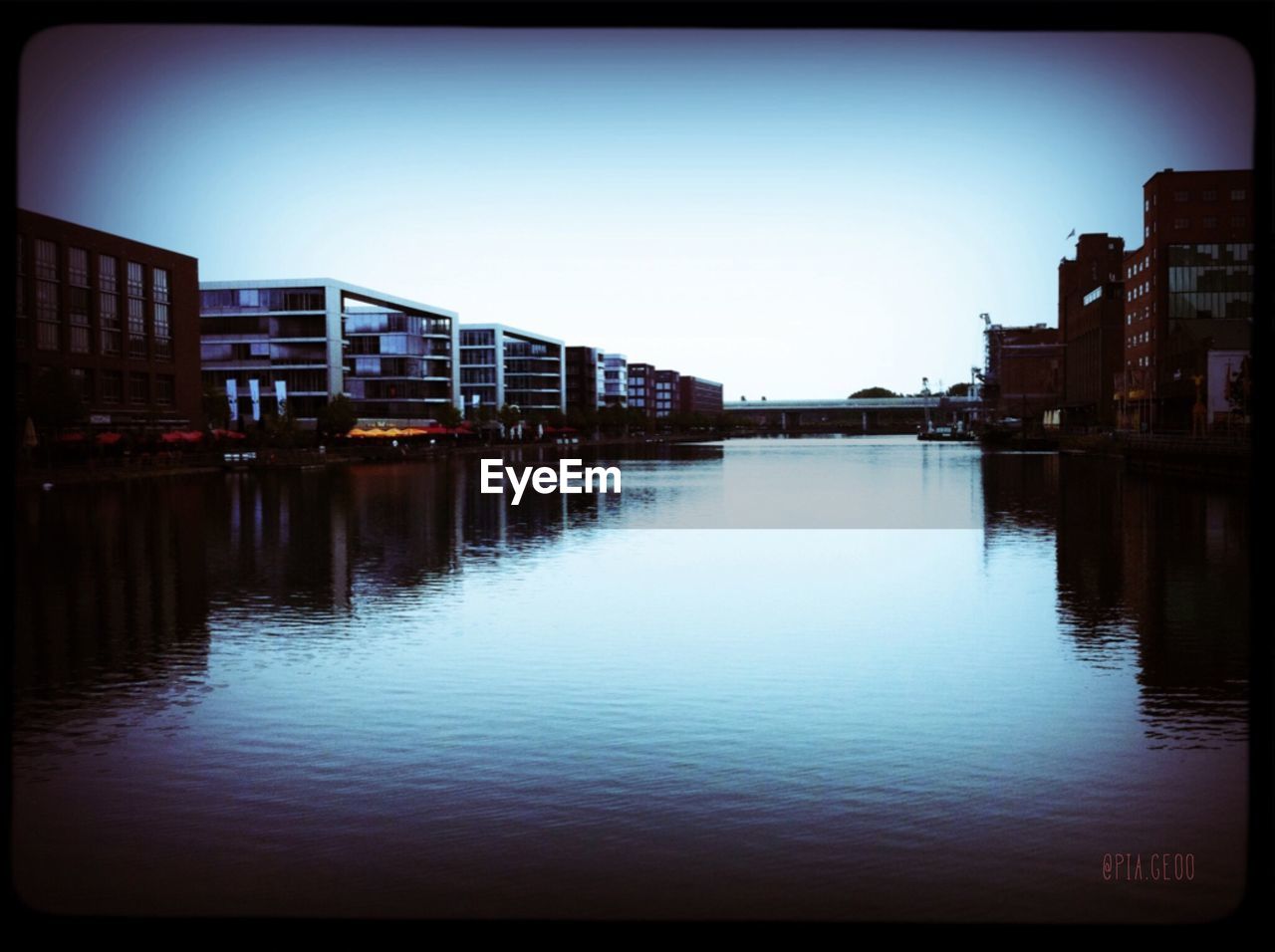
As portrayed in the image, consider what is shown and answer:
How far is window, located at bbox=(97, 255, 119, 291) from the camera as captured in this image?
104 metres

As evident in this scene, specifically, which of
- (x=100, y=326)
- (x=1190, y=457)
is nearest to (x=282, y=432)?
(x=100, y=326)

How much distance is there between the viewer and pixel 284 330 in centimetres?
15088

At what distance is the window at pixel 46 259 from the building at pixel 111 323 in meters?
0.08

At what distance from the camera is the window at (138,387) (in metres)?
108

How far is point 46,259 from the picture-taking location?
3821 inches

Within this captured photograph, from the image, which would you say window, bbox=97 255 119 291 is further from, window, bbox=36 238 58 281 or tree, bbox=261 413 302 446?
tree, bbox=261 413 302 446

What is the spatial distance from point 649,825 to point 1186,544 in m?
27.4

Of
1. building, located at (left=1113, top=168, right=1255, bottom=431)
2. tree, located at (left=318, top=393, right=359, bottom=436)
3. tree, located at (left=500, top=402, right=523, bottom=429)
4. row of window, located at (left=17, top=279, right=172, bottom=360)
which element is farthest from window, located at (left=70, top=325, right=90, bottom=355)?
building, located at (left=1113, top=168, right=1255, bottom=431)

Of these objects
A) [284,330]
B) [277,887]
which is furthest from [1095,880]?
[284,330]

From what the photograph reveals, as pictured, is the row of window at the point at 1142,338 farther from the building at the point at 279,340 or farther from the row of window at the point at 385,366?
the row of window at the point at 385,366

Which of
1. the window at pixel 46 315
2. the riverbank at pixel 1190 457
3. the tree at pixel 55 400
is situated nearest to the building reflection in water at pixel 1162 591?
the riverbank at pixel 1190 457

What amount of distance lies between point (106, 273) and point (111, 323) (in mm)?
4243

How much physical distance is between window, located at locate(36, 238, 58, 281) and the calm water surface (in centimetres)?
7360

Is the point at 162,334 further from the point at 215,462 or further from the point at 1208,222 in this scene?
the point at 1208,222
